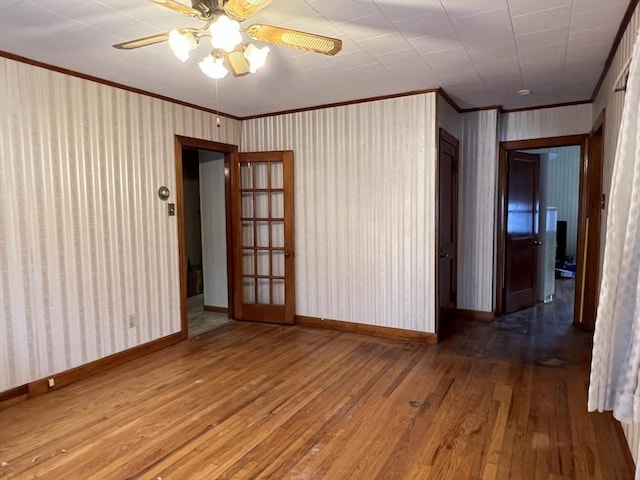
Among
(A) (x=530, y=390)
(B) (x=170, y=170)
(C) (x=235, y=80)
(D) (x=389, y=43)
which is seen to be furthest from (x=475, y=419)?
(B) (x=170, y=170)

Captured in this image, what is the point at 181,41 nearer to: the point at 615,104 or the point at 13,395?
the point at 13,395

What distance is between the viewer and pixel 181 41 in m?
1.87

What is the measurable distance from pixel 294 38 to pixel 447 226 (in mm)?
3189

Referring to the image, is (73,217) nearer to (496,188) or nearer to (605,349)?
(605,349)

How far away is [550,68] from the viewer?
3.40 m

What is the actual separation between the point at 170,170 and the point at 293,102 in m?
1.48

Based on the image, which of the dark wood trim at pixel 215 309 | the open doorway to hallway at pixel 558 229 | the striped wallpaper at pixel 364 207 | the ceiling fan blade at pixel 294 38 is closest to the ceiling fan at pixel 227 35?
the ceiling fan blade at pixel 294 38

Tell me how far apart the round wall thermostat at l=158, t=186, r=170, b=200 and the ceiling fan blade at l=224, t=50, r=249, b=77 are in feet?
6.41

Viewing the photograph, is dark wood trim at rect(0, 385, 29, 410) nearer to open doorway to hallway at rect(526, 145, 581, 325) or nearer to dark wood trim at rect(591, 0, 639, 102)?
dark wood trim at rect(591, 0, 639, 102)

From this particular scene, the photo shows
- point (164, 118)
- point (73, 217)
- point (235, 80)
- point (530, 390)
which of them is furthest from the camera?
point (164, 118)

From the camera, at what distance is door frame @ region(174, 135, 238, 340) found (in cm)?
424

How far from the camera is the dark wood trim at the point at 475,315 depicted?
4938mm

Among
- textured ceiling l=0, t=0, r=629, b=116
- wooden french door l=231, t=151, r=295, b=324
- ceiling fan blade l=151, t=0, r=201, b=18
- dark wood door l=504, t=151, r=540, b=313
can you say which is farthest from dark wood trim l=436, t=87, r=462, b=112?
ceiling fan blade l=151, t=0, r=201, b=18

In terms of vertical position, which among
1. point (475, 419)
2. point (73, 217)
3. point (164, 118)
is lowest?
point (475, 419)
